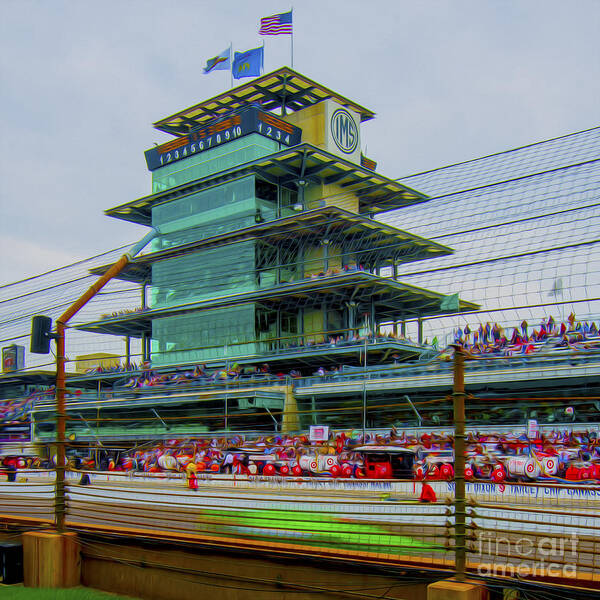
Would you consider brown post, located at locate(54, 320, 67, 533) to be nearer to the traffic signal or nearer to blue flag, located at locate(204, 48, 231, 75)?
the traffic signal

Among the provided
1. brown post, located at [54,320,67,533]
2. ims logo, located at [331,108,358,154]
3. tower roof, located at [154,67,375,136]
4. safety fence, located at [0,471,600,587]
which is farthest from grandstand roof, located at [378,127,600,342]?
brown post, located at [54,320,67,533]

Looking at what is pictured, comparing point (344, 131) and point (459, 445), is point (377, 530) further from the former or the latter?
point (344, 131)

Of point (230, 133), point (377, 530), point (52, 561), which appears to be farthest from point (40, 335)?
point (230, 133)

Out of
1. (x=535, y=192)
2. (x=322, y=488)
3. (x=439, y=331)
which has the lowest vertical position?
(x=322, y=488)

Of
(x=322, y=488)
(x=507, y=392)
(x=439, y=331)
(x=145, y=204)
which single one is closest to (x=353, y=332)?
(x=439, y=331)

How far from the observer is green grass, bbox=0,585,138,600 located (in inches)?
422

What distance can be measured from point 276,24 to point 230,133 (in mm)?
8380

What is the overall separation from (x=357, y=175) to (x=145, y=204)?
18231mm

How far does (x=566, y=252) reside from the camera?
34.1 m

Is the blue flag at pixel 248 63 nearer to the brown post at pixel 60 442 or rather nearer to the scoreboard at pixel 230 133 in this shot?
the scoreboard at pixel 230 133

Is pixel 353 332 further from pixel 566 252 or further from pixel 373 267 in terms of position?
pixel 566 252

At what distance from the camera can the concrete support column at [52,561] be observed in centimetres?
1157

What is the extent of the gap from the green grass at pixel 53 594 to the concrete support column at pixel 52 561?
0.22 metres

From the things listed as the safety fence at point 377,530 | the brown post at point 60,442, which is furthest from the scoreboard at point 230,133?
the brown post at point 60,442
